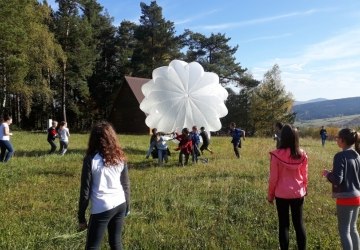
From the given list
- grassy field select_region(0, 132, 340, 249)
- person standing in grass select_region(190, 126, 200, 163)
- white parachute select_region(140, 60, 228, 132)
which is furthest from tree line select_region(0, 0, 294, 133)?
grassy field select_region(0, 132, 340, 249)

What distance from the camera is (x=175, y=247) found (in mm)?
6574

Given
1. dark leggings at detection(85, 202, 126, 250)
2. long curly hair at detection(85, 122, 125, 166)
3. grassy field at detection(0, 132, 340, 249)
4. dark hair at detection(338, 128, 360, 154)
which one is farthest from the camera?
grassy field at detection(0, 132, 340, 249)

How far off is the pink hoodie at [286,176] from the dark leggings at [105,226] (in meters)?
2.21

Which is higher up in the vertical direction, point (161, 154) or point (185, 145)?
point (185, 145)

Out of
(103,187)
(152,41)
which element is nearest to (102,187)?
(103,187)

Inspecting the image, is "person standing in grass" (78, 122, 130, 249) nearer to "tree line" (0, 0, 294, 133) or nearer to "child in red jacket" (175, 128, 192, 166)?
"child in red jacket" (175, 128, 192, 166)

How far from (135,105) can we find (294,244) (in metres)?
39.8

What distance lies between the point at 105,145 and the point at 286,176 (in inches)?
104

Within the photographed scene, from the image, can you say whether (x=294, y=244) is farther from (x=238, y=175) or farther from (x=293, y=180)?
(x=238, y=175)

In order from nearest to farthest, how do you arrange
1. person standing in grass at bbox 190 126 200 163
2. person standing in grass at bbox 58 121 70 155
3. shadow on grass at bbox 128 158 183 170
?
shadow on grass at bbox 128 158 183 170, person standing in grass at bbox 190 126 200 163, person standing in grass at bbox 58 121 70 155

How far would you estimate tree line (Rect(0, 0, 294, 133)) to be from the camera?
45.1 metres

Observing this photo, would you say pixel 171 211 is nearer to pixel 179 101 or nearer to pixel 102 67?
pixel 179 101

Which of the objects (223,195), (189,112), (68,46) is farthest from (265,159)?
(68,46)

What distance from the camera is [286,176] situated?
235 inches
